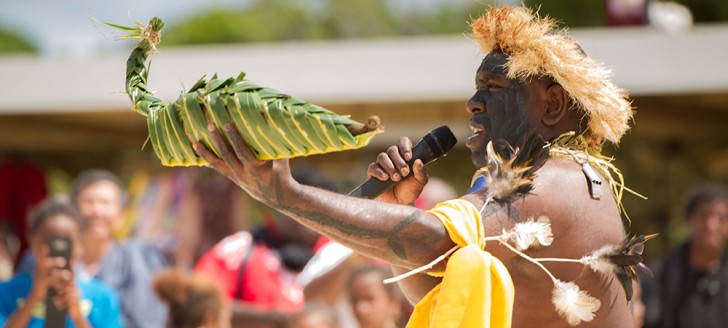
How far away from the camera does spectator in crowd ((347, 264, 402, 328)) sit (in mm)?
5676

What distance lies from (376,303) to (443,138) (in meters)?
2.88

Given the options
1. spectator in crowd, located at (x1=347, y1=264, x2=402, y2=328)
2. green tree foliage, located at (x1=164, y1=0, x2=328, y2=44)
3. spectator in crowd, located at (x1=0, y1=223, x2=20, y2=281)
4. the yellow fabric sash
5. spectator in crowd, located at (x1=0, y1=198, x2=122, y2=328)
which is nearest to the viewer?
the yellow fabric sash

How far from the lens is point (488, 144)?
2752 mm

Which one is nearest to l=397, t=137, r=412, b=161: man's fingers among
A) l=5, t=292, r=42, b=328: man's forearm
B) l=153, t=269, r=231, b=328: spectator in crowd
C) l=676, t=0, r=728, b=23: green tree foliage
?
l=5, t=292, r=42, b=328: man's forearm

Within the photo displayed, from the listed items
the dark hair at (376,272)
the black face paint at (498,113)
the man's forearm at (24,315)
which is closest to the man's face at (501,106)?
the black face paint at (498,113)

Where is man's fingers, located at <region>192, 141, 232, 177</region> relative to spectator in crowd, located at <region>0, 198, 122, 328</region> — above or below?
above

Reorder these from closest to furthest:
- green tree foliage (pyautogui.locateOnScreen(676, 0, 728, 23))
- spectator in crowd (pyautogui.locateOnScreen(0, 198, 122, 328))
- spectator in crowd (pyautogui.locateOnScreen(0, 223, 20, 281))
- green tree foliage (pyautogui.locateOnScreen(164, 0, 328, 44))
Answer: spectator in crowd (pyautogui.locateOnScreen(0, 198, 122, 328)) → spectator in crowd (pyautogui.locateOnScreen(0, 223, 20, 281)) → green tree foliage (pyautogui.locateOnScreen(676, 0, 728, 23)) → green tree foliage (pyautogui.locateOnScreen(164, 0, 328, 44))

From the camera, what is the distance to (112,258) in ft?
20.6

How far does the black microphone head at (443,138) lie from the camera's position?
289 centimetres

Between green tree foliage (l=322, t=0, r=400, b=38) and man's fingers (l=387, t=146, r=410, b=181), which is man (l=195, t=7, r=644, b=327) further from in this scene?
green tree foliage (l=322, t=0, r=400, b=38)

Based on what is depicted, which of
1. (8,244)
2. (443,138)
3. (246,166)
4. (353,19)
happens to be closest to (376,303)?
(443,138)

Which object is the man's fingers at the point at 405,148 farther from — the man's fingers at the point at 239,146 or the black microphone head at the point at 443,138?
the man's fingers at the point at 239,146

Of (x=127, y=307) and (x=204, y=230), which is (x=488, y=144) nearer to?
(x=127, y=307)

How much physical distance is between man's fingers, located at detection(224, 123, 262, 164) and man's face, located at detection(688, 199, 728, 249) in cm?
520
